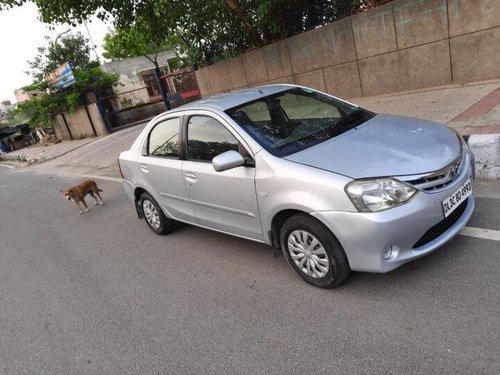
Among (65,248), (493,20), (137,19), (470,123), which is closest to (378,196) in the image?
(470,123)

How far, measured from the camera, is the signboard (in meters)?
22.1

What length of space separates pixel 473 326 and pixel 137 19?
41.1 ft

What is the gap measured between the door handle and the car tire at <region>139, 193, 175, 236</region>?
1.03 m

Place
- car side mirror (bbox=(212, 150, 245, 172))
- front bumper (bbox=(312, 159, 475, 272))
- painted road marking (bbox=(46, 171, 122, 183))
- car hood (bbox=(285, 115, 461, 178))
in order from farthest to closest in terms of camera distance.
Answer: painted road marking (bbox=(46, 171, 122, 183)) → car side mirror (bbox=(212, 150, 245, 172)) → car hood (bbox=(285, 115, 461, 178)) → front bumper (bbox=(312, 159, 475, 272))

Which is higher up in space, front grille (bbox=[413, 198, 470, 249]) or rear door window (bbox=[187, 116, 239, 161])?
rear door window (bbox=[187, 116, 239, 161])

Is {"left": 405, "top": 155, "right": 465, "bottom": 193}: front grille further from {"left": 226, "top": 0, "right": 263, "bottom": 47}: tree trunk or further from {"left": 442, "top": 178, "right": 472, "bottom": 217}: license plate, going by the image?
{"left": 226, "top": 0, "right": 263, "bottom": 47}: tree trunk

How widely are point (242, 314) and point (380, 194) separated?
1.46m

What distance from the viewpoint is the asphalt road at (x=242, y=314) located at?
2.68 m

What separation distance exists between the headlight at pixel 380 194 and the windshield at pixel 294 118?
802 mm

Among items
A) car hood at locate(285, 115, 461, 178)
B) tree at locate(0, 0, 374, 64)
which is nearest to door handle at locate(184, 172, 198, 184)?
car hood at locate(285, 115, 461, 178)

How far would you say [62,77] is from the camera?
22.8 m

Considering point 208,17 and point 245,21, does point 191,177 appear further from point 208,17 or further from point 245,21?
point 208,17

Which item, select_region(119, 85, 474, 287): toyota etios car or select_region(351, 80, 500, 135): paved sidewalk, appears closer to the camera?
select_region(119, 85, 474, 287): toyota etios car

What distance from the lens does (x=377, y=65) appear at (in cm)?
939
